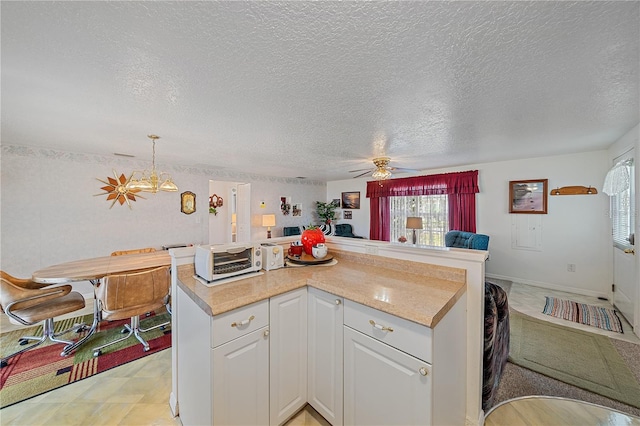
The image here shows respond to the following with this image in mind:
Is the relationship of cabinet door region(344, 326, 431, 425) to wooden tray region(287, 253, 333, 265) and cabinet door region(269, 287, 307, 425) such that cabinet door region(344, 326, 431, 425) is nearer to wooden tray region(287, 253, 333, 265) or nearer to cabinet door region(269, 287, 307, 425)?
cabinet door region(269, 287, 307, 425)

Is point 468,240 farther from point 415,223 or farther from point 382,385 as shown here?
point 382,385

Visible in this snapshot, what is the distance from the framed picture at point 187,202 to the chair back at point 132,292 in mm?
Answer: 2600

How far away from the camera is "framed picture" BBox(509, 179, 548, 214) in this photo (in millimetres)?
3956

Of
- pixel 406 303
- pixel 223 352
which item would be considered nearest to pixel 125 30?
pixel 223 352

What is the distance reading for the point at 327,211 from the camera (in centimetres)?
705

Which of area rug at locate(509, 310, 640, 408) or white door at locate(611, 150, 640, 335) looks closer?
area rug at locate(509, 310, 640, 408)

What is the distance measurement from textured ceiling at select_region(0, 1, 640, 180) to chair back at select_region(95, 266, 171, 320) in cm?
148

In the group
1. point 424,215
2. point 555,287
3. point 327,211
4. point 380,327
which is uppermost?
point 327,211

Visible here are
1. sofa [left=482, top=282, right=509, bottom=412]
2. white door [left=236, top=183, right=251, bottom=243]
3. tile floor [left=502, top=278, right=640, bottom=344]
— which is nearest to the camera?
sofa [left=482, top=282, right=509, bottom=412]

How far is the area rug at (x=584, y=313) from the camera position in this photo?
2689 mm

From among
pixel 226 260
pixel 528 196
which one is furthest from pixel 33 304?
pixel 528 196

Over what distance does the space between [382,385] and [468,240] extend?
378 centimetres

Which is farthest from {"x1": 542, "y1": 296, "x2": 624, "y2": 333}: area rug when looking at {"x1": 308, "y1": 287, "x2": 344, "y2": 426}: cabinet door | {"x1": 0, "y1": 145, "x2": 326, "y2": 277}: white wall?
{"x1": 0, "y1": 145, "x2": 326, "y2": 277}: white wall

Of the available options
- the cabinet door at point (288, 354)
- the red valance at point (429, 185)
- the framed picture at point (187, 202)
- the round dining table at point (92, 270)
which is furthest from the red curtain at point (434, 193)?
the framed picture at point (187, 202)
